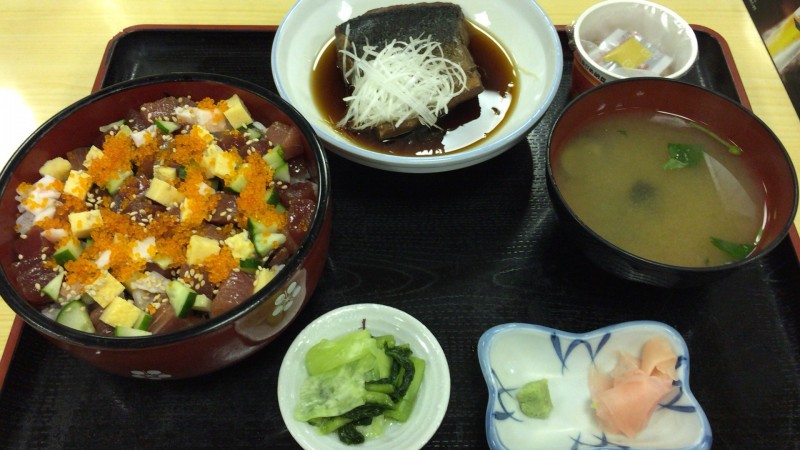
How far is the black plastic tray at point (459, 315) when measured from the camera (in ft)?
4.37

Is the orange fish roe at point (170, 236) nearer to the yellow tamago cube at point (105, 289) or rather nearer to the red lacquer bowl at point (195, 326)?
the yellow tamago cube at point (105, 289)

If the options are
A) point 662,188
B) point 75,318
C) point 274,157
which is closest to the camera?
point 75,318

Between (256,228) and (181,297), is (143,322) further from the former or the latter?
(256,228)

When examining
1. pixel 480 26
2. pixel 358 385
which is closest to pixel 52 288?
pixel 358 385

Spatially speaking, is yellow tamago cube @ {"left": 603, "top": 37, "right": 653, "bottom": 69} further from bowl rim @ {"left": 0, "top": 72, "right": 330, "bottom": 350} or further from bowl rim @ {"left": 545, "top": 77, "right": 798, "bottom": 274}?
bowl rim @ {"left": 0, "top": 72, "right": 330, "bottom": 350}

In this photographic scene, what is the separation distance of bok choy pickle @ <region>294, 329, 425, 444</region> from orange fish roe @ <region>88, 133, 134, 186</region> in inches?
27.5

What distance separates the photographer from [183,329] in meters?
1.10

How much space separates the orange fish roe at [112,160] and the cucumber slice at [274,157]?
0.37 metres

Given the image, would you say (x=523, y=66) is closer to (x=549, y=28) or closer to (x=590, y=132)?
(x=549, y=28)

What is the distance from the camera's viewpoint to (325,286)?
154cm

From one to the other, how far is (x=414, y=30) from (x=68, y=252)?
4.26 ft

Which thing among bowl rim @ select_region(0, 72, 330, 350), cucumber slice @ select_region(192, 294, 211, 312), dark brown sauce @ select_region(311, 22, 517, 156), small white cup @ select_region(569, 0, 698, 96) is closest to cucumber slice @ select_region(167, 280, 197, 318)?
cucumber slice @ select_region(192, 294, 211, 312)

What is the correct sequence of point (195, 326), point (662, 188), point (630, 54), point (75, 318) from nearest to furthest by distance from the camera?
1. point (195, 326)
2. point (75, 318)
3. point (662, 188)
4. point (630, 54)

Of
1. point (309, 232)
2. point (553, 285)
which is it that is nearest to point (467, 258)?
point (553, 285)
